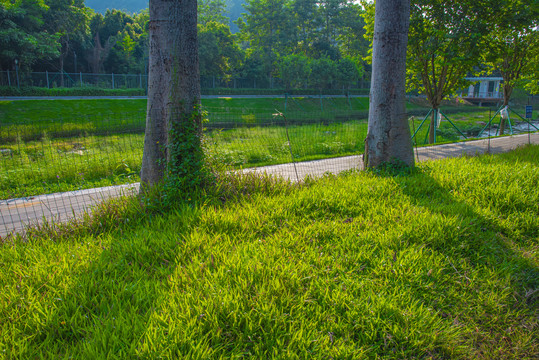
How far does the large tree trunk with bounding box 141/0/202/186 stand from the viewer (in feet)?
15.3

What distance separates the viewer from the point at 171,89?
4.74 meters

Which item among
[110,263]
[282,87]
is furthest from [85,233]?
[282,87]

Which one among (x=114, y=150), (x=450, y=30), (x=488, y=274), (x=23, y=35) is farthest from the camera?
(x=23, y=35)

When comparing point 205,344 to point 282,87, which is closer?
point 205,344

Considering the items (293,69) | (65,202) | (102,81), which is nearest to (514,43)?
(65,202)

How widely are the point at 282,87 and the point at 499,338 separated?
4788 centimetres

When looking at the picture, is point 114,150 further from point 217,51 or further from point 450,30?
point 217,51

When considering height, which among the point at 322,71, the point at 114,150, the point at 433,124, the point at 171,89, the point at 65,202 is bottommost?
the point at 65,202

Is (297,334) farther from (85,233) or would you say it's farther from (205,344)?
(85,233)

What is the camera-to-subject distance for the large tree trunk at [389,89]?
6078 mm

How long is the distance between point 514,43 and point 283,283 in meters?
17.2

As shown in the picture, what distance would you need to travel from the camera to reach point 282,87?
4816 centimetres

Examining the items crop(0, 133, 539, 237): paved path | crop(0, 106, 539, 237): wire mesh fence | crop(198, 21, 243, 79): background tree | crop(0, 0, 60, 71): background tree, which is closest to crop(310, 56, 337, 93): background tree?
crop(198, 21, 243, 79): background tree

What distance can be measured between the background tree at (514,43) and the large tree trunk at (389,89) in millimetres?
7824
